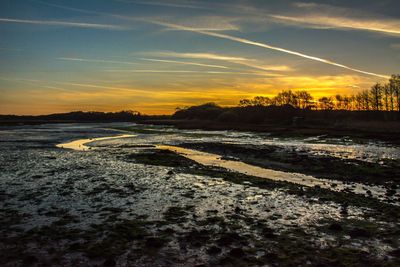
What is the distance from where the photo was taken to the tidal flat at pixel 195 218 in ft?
35.2

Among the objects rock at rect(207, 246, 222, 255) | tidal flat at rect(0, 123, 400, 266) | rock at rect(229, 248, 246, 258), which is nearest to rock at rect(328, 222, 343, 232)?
tidal flat at rect(0, 123, 400, 266)

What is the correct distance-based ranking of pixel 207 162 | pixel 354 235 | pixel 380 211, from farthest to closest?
pixel 207 162
pixel 380 211
pixel 354 235

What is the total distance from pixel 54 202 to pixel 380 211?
1536 cm

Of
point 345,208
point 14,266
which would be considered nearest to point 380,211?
point 345,208

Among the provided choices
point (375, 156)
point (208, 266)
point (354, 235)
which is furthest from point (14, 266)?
point (375, 156)

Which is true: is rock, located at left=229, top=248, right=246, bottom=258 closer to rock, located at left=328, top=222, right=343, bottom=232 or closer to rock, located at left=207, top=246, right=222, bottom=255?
rock, located at left=207, top=246, right=222, bottom=255

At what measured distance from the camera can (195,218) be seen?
15.0m

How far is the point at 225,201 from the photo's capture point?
18109 mm

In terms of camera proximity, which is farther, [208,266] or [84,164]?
[84,164]

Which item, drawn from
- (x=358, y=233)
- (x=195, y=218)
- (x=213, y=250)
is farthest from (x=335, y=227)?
(x=195, y=218)

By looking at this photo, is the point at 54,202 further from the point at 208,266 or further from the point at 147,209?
the point at 208,266

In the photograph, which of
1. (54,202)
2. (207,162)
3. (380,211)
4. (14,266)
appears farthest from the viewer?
(207,162)

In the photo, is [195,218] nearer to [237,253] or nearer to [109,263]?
[237,253]

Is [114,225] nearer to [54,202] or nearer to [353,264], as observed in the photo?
[54,202]
